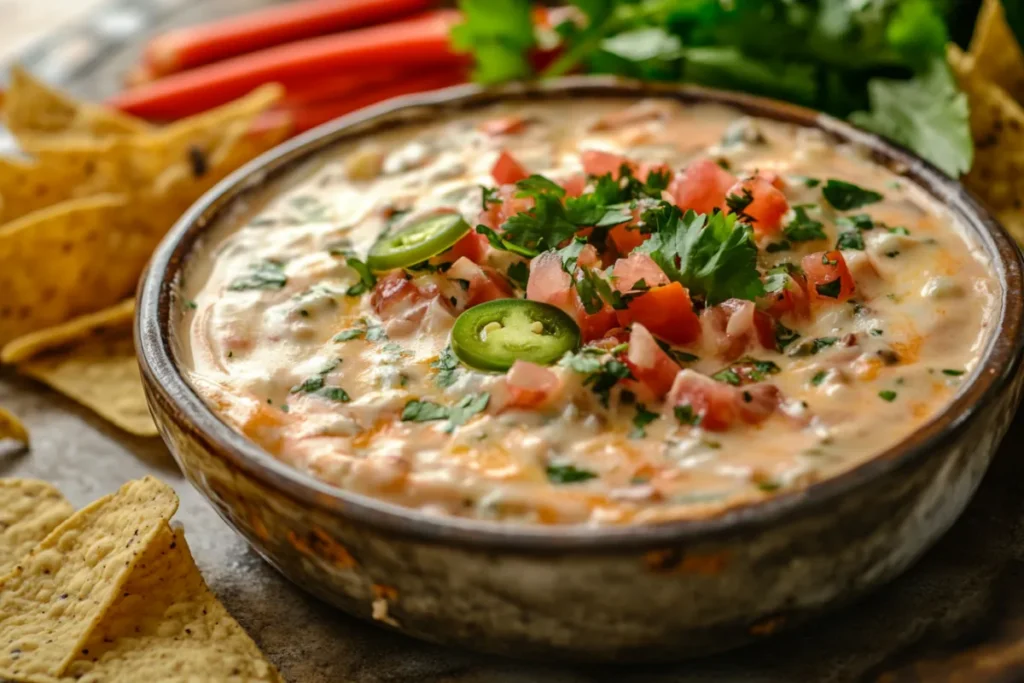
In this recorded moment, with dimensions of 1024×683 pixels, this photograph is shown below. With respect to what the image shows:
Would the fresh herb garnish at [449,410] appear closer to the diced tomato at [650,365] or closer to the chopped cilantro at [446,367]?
the chopped cilantro at [446,367]

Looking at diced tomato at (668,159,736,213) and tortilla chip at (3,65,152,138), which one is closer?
diced tomato at (668,159,736,213)

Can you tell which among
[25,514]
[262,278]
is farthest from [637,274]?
[25,514]

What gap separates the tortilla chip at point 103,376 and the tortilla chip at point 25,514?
42 cm

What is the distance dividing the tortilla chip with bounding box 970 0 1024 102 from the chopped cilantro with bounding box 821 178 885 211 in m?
0.97

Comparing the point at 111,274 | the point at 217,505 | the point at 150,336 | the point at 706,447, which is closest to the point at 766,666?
the point at 706,447

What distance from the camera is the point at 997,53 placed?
14.0 feet

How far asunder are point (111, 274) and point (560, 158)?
1.81 metres

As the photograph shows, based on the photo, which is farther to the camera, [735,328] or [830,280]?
[830,280]

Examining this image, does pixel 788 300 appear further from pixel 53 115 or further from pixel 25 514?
pixel 53 115

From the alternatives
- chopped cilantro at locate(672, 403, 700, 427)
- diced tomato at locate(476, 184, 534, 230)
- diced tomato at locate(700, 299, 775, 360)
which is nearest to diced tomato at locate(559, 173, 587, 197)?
diced tomato at locate(476, 184, 534, 230)

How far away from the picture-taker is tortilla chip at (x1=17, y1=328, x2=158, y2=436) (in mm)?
3846

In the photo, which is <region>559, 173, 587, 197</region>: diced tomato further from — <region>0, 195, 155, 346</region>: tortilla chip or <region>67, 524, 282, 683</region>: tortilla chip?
<region>0, 195, 155, 346</region>: tortilla chip

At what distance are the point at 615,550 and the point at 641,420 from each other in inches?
19.1

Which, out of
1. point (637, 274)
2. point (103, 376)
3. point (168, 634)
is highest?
point (637, 274)
